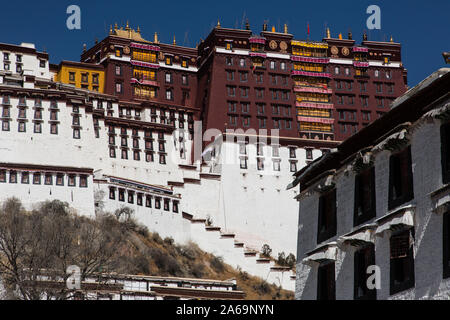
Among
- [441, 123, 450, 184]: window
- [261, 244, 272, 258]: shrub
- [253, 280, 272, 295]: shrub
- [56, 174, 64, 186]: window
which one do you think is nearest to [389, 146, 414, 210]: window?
[441, 123, 450, 184]: window

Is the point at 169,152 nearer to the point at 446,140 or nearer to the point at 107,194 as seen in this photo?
the point at 107,194

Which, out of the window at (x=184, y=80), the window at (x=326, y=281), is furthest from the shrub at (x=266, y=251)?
the window at (x=326, y=281)

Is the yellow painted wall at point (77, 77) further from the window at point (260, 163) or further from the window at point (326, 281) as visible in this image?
the window at point (326, 281)

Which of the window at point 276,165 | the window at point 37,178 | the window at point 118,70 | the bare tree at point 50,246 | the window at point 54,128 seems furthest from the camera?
the window at point 118,70

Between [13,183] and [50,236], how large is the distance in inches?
794

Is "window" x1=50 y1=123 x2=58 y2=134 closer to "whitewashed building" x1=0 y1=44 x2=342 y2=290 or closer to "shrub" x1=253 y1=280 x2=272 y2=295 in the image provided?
"whitewashed building" x1=0 y1=44 x2=342 y2=290

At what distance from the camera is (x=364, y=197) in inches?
1094

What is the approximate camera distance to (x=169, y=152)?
102 m

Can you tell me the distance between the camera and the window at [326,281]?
28.9 metres

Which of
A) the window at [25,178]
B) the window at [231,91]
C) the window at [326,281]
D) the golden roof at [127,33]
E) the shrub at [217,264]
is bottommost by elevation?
the window at [326,281]

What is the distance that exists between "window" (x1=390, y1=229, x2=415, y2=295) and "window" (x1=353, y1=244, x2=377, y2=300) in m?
1.32

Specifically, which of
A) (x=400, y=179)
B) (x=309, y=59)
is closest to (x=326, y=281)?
(x=400, y=179)

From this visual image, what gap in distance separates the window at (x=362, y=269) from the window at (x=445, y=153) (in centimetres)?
409

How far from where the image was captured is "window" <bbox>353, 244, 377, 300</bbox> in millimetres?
26375
